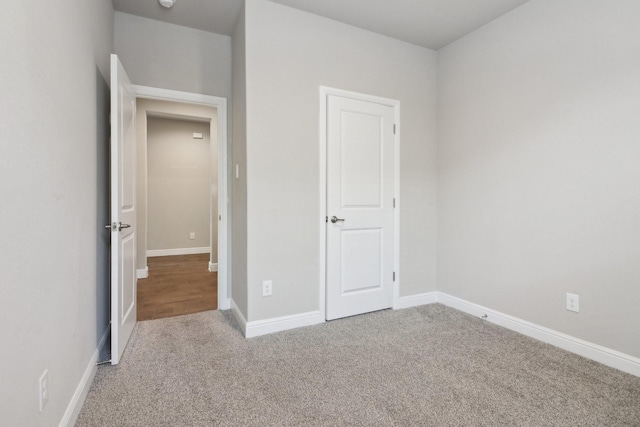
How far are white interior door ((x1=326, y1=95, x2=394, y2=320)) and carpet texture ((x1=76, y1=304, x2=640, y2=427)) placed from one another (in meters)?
0.43

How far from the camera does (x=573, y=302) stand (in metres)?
2.20

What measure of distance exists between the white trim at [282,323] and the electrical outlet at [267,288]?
0.21m

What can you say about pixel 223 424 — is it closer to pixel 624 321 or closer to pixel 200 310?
pixel 200 310

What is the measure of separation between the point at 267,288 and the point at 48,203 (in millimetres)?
Result: 1566

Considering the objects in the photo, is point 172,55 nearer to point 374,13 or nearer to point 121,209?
point 121,209

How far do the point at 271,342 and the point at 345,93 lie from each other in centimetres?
221

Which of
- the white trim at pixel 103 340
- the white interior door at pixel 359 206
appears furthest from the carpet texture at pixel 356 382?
the white interior door at pixel 359 206

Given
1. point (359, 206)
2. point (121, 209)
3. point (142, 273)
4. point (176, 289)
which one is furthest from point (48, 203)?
point (142, 273)

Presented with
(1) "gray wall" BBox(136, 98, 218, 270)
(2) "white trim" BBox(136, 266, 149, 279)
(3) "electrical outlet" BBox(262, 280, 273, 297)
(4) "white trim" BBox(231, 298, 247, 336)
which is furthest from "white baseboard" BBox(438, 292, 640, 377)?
(2) "white trim" BBox(136, 266, 149, 279)

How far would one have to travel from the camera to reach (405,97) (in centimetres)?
312

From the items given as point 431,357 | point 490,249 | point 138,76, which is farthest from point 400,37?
point 431,357

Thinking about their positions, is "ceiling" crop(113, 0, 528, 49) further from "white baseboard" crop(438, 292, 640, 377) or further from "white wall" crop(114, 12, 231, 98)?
A: "white baseboard" crop(438, 292, 640, 377)

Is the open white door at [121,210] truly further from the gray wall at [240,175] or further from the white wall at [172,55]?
the gray wall at [240,175]

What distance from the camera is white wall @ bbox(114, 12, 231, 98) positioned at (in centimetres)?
266
